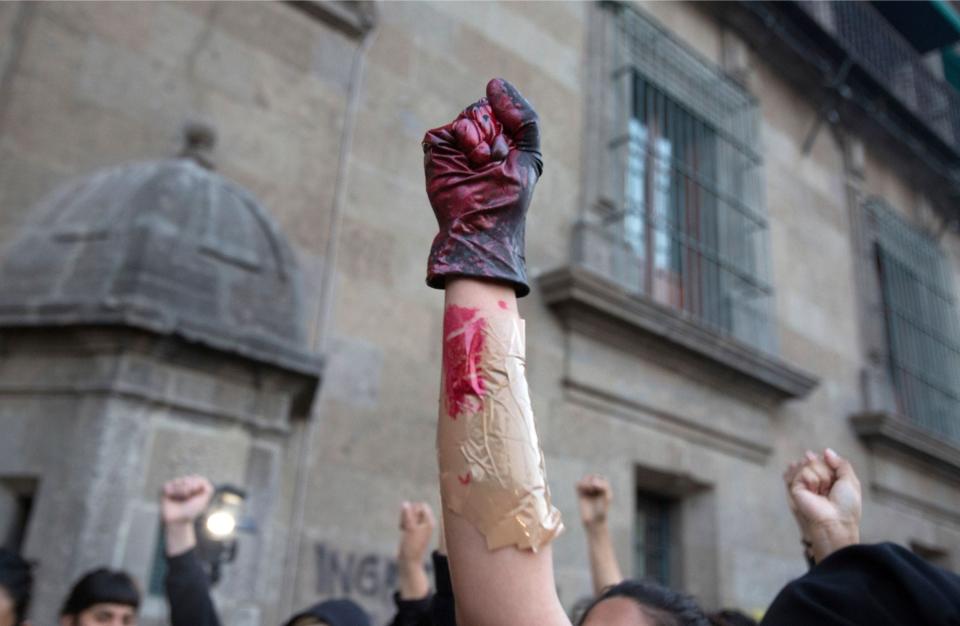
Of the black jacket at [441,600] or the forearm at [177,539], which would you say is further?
the forearm at [177,539]

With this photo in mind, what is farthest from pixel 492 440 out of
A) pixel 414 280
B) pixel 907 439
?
pixel 907 439

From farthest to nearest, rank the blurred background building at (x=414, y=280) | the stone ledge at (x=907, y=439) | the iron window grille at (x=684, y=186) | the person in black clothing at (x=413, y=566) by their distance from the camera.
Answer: the stone ledge at (x=907, y=439) → the iron window grille at (x=684, y=186) → the blurred background building at (x=414, y=280) → the person in black clothing at (x=413, y=566)

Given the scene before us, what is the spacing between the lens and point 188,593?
8.79 ft

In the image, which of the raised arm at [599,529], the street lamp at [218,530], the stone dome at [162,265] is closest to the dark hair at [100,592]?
the street lamp at [218,530]

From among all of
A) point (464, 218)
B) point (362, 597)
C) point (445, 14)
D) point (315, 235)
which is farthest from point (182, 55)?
point (464, 218)

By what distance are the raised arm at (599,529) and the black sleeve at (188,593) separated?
125 cm

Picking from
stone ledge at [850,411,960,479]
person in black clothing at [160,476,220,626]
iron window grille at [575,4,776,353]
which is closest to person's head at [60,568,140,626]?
person in black clothing at [160,476,220,626]

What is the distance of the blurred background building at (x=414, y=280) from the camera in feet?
11.1

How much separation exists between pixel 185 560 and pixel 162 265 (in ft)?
4.08

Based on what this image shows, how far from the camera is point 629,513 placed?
606 cm

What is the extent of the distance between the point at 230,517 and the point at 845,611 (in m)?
2.57

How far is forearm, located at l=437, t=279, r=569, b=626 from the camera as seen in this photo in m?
0.90

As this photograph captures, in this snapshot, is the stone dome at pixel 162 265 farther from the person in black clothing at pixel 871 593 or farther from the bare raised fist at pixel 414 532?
the person in black clothing at pixel 871 593

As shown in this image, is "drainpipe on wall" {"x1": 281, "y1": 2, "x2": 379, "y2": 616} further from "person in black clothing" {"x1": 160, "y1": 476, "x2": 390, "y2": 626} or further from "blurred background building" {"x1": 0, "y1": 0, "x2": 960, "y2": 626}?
"person in black clothing" {"x1": 160, "y1": 476, "x2": 390, "y2": 626}
